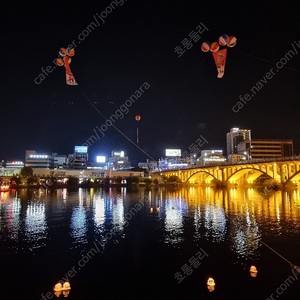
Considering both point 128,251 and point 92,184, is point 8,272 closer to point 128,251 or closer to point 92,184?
point 128,251

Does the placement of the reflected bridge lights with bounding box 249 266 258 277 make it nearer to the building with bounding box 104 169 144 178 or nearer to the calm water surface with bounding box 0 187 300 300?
the calm water surface with bounding box 0 187 300 300

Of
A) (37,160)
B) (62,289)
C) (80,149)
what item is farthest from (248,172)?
(80,149)

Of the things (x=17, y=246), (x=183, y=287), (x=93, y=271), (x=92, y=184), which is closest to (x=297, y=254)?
(x=183, y=287)

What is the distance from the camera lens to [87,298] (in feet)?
39.5

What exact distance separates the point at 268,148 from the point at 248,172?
8028 centimetres

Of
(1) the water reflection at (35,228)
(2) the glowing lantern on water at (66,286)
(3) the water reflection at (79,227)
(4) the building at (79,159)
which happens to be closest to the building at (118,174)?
(4) the building at (79,159)

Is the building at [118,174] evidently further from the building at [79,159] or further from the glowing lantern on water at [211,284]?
the glowing lantern on water at [211,284]

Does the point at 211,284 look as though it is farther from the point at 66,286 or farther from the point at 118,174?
the point at 118,174

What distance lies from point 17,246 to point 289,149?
184m

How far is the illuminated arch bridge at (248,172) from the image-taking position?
2906 inches

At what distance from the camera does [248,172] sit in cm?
10044

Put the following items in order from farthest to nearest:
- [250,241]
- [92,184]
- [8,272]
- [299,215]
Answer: [92,184]
[299,215]
[250,241]
[8,272]

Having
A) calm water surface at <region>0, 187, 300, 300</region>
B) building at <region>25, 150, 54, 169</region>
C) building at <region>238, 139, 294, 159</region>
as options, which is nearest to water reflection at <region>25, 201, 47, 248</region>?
calm water surface at <region>0, 187, 300, 300</region>

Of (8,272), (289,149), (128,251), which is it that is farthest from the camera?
(289,149)
